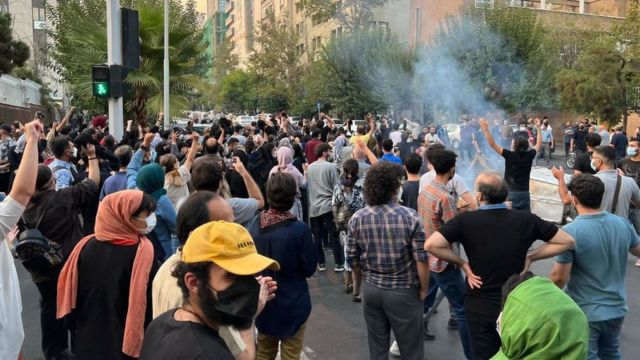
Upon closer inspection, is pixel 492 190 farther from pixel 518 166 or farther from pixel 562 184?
pixel 518 166

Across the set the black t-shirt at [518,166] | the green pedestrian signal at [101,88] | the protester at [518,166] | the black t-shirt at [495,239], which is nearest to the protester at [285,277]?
the black t-shirt at [495,239]

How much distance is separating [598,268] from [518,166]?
4156mm

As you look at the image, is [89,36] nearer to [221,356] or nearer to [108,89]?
[108,89]

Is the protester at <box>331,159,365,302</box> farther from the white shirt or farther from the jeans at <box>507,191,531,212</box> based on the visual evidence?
the white shirt

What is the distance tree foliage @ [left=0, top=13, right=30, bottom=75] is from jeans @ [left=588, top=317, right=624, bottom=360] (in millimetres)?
25257

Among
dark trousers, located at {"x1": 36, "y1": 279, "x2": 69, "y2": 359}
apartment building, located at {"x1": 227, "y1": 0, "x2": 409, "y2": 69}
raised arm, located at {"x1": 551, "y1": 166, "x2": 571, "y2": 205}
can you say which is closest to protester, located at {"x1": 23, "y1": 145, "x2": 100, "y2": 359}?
dark trousers, located at {"x1": 36, "y1": 279, "x2": 69, "y2": 359}

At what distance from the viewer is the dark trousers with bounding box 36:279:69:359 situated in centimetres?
429

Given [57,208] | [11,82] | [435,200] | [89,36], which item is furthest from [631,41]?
[11,82]

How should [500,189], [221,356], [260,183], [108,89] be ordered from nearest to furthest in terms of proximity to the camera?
[221,356], [500,189], [260,183], [108,89]

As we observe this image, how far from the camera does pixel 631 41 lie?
81.1 feet

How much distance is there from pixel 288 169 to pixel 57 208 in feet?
10.9

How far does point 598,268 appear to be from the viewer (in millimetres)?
3607

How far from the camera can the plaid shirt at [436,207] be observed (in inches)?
181

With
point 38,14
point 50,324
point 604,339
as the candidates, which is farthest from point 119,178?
point 38,14
